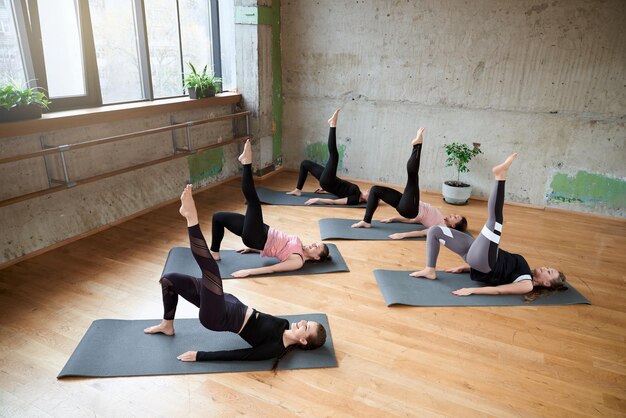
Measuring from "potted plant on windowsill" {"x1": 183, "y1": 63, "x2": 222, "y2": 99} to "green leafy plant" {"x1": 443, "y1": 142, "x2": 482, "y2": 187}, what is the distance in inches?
107

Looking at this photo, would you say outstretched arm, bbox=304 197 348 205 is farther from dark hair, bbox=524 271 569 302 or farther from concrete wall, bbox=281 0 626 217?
dark hair, bbox=524 271 569 302

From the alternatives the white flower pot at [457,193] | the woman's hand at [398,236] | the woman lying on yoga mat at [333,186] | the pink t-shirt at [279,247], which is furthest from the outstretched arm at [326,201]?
the pink t-shirt at [279,247]

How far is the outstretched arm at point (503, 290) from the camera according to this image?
9.19ft

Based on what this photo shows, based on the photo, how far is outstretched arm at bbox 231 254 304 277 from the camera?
296 cm

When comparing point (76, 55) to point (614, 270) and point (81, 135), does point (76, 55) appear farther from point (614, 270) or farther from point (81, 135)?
point (614, 270)

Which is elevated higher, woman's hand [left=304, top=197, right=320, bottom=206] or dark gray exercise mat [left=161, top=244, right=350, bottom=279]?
woman's hand [left=304, top=197, right=320, bottom=206]

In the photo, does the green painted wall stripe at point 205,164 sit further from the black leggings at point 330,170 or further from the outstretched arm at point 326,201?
the outstretched arm at point 326,201

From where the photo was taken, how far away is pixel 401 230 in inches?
153

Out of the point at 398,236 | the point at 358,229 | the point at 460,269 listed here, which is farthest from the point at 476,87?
the point at 460,269

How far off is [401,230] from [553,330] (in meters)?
1.61

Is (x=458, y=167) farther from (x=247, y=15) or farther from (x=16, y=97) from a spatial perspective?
(x=16, y=97)

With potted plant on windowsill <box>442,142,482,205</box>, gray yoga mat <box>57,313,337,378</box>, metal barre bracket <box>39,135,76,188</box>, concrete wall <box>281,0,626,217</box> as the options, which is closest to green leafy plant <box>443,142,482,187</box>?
potted plant on windowsill <box>442,142,482,205</box>

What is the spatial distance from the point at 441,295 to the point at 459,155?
212 cm

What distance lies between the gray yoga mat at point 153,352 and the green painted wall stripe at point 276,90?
355cm
